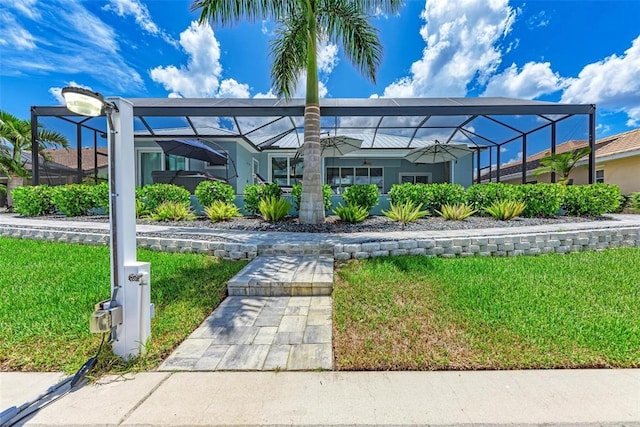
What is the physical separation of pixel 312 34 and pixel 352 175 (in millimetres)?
10233

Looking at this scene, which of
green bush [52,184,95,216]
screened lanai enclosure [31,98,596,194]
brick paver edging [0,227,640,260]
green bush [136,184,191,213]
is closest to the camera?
brick paver edging [0,227,640,260]

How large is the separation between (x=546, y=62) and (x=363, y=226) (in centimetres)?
1138

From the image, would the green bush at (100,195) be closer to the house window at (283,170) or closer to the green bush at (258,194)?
the green bush at (258,194)

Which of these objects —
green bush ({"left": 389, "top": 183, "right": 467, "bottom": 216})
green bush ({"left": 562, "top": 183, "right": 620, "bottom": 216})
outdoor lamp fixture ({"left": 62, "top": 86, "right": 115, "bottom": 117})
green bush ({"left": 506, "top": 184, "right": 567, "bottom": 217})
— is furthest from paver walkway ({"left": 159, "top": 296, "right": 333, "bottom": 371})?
green bush ({"left": 562, "top": 183, "right": 620, "bottom": 216})

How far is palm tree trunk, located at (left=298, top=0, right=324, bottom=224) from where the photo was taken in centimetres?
669

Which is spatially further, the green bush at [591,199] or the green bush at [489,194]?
the green bush at [489,194]

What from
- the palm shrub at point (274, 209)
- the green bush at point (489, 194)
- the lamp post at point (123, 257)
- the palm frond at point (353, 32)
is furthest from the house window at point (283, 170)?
the lamp post at point (123, 257)

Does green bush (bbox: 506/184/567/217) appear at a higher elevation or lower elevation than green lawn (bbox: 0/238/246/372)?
higher

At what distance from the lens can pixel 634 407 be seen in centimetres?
183

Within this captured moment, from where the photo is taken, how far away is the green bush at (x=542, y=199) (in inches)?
302

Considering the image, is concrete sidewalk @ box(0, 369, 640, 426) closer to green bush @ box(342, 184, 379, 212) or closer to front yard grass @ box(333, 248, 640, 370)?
front yard grass @ box(333, 248, 640, 370)

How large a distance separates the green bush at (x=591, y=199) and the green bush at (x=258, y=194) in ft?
26.8

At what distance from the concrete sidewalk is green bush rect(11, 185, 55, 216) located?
30.0ft

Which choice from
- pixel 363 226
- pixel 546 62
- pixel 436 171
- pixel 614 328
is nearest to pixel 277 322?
pixel 614 328
